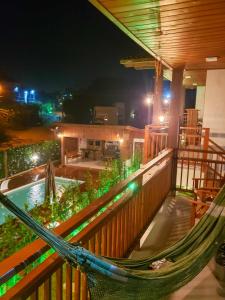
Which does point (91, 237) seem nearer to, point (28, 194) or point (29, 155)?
point (28, 194)

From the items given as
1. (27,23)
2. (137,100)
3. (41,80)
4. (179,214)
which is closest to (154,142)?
(179,214)

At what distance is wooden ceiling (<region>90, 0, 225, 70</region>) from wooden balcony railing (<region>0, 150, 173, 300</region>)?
71.6 inches

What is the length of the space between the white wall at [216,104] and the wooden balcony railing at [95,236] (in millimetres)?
4745

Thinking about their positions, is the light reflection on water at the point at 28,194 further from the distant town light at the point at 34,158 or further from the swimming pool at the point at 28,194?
the distant town light at the point at 34,158

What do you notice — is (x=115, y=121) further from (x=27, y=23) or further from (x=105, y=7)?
(x=27, y=23)

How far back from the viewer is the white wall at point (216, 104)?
8477mm

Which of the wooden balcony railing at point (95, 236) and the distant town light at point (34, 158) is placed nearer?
the wooden balcony railing at point (95, 236)

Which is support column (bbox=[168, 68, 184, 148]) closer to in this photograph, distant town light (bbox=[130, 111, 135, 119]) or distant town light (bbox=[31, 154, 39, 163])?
distant town light (bbox=[31, 154, 39, 163])

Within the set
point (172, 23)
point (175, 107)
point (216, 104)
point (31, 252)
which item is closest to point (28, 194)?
point (175, 107)

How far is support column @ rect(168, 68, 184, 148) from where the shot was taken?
18.7 feet

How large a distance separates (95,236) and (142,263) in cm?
→ 43

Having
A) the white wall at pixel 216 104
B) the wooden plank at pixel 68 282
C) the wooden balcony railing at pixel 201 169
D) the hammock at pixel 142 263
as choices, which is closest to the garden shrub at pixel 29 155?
the white wall at pixel 216 104

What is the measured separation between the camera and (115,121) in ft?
80.5

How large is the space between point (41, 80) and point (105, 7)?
66.9 metres
